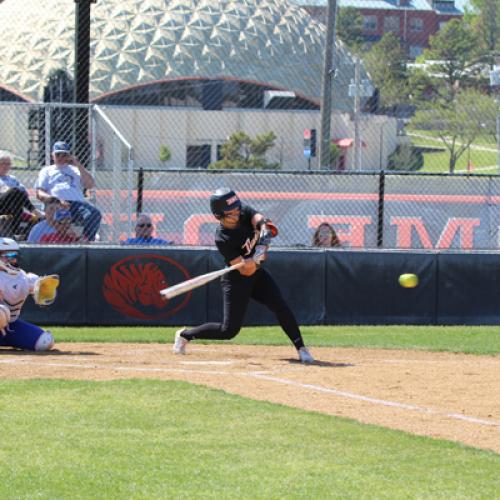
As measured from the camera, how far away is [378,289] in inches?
562

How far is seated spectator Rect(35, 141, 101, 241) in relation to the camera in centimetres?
1409

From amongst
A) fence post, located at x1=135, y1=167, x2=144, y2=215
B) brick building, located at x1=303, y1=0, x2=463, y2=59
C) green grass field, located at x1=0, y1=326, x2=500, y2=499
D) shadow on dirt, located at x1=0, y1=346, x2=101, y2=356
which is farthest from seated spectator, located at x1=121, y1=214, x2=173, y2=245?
brick building, located at x1=303, y1=0, x2=463, y2=59

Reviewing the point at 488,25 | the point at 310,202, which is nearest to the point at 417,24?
the point at 488,25

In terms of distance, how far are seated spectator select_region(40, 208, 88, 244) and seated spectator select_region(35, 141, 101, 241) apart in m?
0.14

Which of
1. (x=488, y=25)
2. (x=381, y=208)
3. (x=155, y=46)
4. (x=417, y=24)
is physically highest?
(x=417, y=24)

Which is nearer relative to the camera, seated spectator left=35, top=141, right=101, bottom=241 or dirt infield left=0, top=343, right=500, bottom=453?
dirt infield left=0, top=343, right=500, bottom=453

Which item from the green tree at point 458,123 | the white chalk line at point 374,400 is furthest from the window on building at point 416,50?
the white chalk line at point 374,400

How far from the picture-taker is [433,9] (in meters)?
74.4

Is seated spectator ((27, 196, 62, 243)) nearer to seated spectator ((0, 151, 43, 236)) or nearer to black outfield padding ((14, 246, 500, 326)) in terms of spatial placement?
seated spectator ((0, 151, 43, 236))

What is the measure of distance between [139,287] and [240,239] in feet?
13.6

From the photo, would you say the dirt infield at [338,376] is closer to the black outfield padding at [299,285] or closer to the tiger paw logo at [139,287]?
the tiger paw logo at [139,287]

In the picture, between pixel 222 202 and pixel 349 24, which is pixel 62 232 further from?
pixel 349 24

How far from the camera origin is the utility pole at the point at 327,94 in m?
17.1

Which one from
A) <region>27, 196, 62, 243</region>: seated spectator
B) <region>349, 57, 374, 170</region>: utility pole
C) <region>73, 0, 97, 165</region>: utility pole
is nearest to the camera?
<region>27, 196, 62, 243</region>: seated spectator
